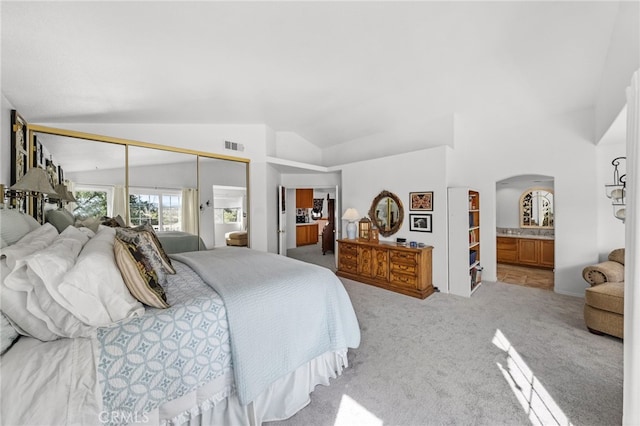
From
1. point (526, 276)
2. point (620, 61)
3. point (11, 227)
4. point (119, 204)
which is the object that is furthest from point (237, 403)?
point (526, 276)

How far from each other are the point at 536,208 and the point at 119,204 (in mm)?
8031

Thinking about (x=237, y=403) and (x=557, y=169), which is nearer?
(x=237, y=403)

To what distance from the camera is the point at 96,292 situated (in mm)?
1178

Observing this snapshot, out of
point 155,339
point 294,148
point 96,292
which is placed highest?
Result: point 294,148

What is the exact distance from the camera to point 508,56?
280 cm

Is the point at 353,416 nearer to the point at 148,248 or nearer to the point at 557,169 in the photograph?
the point at 148,248

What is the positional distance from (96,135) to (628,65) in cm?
580

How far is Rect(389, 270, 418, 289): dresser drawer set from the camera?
3748 millimetres

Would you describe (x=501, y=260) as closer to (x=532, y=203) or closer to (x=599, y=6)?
(x=532, y=203)

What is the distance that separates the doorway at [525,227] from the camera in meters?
5.19

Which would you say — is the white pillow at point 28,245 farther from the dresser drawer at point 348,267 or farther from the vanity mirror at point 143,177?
the dresser drawer at point 348,267

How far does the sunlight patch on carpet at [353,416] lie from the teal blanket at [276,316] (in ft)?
1.14

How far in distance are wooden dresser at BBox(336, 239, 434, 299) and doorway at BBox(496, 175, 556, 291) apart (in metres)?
2.31

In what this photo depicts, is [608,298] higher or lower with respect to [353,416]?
higher
